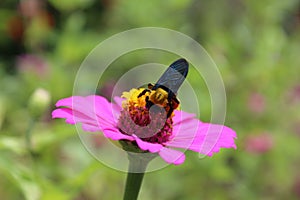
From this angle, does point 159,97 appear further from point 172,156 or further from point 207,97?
point 207,97

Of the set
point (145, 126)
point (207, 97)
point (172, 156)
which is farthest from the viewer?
point (207, 97)

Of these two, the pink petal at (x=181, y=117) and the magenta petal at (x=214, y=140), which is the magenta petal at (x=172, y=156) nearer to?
the magenta petal at (x=214, y=140)

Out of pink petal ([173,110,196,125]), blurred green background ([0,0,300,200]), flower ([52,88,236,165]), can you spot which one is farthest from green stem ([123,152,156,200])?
blurred green background ([0,0,300,200])

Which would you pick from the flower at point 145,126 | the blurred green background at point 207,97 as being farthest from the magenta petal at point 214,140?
the blurred green background at point 207,97

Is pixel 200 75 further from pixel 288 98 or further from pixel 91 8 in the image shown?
pixel 91 8

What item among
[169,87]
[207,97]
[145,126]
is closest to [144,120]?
[145,126]

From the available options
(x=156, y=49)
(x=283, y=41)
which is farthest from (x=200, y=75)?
(x=283, y=41)
